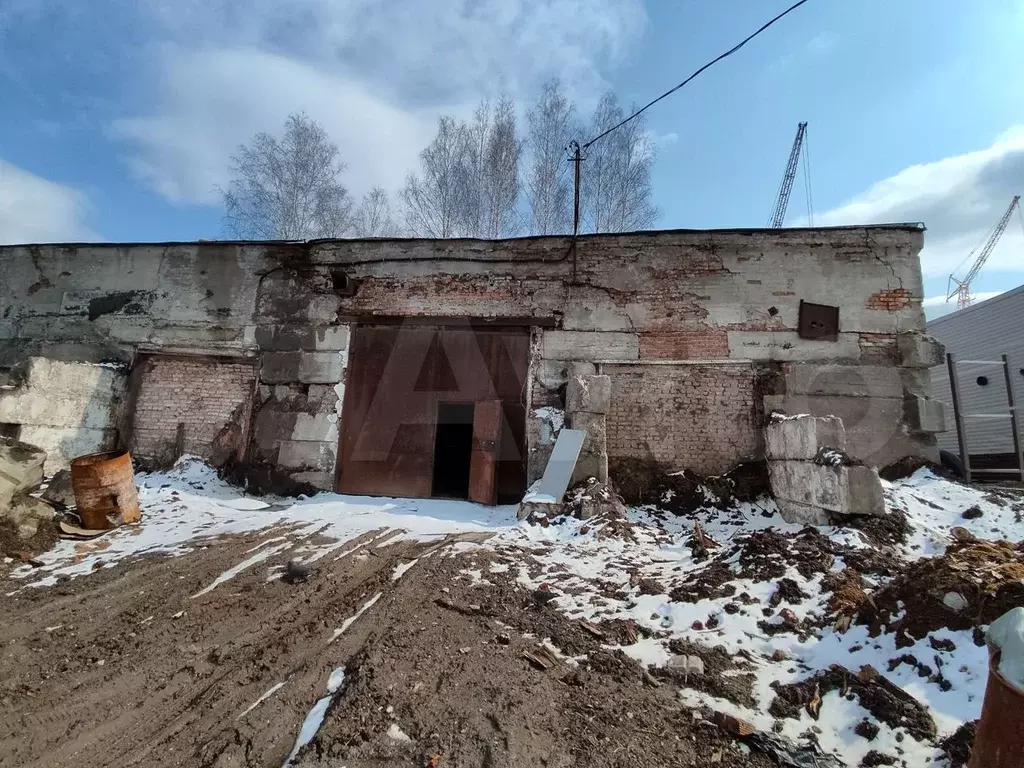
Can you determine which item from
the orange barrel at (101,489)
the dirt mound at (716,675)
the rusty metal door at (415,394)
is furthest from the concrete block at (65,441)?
the dirt mound at (716,675)

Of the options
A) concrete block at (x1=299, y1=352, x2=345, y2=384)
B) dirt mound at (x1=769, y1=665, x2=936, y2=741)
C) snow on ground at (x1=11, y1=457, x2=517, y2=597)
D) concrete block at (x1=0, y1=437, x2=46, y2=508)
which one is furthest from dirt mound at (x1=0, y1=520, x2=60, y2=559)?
dirt mound at (x1=769, y1=665, x2=936, y2=741)

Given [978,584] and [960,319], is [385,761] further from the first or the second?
[960,319]

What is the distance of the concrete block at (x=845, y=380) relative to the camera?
7.25 meters

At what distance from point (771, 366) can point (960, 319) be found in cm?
614

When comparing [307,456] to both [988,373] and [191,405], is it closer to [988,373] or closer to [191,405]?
[191,405]

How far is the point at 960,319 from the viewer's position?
1049 centimetres

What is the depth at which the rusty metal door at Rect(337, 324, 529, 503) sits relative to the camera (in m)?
7.94

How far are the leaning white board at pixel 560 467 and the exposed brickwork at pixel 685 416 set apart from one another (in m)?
0.79

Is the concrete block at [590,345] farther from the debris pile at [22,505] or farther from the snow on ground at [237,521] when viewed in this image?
the debris pile at [22,505]

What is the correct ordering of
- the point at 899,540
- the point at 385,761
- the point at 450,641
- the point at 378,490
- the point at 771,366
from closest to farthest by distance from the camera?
the point at 385,761 < the point at 450,641 < the point at 899,540 < the point at 771,366 < the point at 378,490

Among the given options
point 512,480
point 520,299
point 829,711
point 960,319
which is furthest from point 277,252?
point 960,319

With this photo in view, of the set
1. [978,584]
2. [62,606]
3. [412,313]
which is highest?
[412,313]

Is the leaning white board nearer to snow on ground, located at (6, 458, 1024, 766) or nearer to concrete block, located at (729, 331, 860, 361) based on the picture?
snow on ground, located at (6, 458, 1024, 766)

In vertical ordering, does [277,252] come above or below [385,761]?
above
